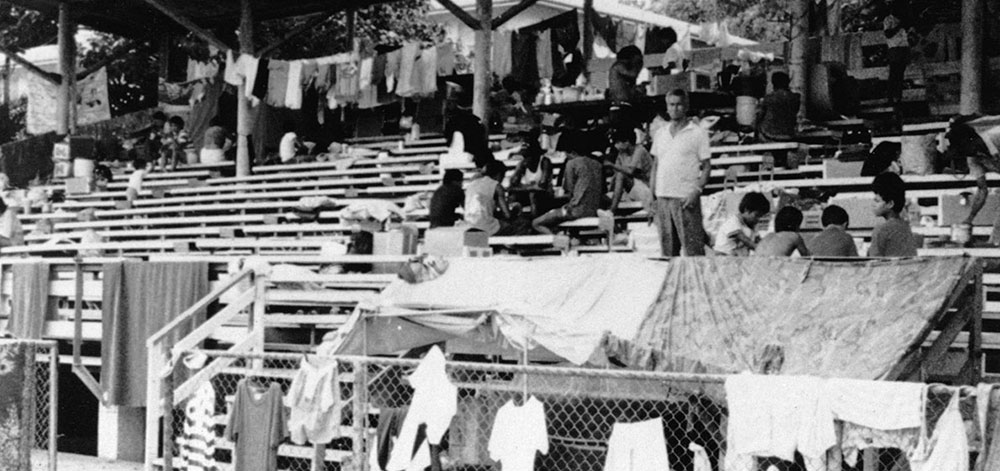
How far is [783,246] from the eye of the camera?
1127 centimetres

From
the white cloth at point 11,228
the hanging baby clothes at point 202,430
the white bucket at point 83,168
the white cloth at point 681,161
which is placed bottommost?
the hanging baby clothes at point 202,430

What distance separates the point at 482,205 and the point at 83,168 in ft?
40.5

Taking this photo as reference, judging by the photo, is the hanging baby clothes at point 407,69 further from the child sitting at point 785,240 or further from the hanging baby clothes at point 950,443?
the hanging baby clothes at point 950,443

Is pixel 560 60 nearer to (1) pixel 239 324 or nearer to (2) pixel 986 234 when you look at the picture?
(1) pixel 239 324

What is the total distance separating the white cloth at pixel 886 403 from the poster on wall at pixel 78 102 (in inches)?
829

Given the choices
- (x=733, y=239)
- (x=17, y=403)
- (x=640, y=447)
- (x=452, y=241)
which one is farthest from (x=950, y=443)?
(x=452, y=241)

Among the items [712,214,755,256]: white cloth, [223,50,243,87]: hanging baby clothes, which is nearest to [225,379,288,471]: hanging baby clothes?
[712,214,755,256]: white cloth

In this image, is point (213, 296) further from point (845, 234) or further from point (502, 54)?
point (502, 54)

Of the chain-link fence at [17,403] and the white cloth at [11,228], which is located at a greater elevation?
the white cloth at [11,228]

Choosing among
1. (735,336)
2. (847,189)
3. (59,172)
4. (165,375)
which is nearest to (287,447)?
(165,375)

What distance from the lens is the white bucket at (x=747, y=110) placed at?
56.8 feet

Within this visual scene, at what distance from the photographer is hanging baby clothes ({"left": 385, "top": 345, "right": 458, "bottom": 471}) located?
966cm

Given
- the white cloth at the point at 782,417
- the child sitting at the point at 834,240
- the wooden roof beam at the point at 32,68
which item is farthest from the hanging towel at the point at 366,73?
the white cloth at the point at 782,417

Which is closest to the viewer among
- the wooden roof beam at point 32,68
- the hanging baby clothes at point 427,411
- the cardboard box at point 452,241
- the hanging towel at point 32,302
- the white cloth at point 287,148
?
the hanging baby clothes at point 427,411
